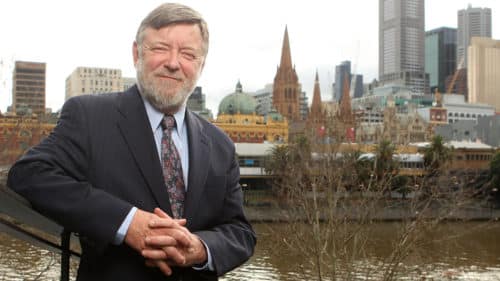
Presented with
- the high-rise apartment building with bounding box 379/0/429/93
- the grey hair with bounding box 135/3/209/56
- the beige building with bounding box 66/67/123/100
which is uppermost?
the high-rise apartment building with bounding box 379/0/429/93

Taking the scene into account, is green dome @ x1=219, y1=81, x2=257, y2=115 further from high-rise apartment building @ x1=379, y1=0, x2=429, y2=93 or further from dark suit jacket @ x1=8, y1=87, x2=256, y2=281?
high-rise apartment building @ x1=379, y1=0, x2=429, y2=93

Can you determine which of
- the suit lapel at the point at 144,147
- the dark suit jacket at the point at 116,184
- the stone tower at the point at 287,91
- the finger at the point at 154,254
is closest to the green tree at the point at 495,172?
the dark suit jacket at the point at 116,184

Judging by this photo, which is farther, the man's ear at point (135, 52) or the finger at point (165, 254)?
the man's ear at point (135, 52)

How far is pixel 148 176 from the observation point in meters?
1.86

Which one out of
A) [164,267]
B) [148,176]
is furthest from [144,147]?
[164,267]

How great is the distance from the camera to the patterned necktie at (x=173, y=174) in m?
1.94

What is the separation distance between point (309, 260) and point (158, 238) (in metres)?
8.12

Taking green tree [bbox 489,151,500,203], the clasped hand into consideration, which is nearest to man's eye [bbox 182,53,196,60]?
the clasped hand

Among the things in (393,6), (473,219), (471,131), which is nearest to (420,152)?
(473,219)

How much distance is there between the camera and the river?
464 inches

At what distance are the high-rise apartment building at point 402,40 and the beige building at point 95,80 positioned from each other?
316ft

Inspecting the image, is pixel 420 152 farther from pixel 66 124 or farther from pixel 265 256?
pixel 66 124

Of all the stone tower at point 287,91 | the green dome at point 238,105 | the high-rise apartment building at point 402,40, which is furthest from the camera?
the high-rise apartment building at point 402,40

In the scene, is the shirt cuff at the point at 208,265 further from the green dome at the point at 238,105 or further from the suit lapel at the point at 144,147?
the green dome at the point at 238,105
